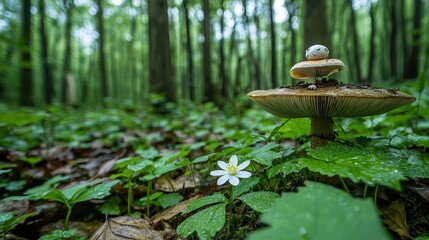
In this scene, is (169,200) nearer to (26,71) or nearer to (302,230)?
(302,230)

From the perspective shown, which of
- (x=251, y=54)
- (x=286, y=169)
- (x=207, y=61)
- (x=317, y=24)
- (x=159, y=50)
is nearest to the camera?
(x=286, y=169)

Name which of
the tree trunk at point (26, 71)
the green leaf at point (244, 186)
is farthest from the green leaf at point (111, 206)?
the tree trunk at point (26, 71)

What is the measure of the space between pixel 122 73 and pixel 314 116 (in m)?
34.4

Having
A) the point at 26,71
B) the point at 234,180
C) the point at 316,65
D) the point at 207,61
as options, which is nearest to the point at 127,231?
the point at 234,180

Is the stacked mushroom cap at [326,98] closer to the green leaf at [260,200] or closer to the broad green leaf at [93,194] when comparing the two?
the green leaf at [260,200]

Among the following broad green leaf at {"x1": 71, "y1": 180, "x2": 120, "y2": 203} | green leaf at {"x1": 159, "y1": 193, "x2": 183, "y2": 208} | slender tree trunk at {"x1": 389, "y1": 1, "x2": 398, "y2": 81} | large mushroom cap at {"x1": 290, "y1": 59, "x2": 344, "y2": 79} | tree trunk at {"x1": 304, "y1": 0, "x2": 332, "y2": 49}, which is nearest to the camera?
large mushroom cap at {"x1": 290, "y1": 59, "x2": 344, "y2": 79}

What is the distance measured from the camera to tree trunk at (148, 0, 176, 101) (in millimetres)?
6922

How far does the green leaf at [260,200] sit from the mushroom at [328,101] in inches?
19.8

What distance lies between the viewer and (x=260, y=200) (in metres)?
1.22

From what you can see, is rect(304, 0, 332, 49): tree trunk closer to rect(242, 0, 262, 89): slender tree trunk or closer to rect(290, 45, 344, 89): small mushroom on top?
rect(290, 45, 344, 89): small mushroom on top

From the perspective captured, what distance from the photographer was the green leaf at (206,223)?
1.13 meters

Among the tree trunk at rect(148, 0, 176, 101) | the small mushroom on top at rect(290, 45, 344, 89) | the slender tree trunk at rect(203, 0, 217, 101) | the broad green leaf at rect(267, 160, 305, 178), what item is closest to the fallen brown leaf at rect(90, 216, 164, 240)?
the broad green leaf at rect(267, 160, 305, 178)

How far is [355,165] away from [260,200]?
0.42 metres

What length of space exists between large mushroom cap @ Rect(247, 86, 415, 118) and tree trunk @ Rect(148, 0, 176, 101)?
19.6ft
